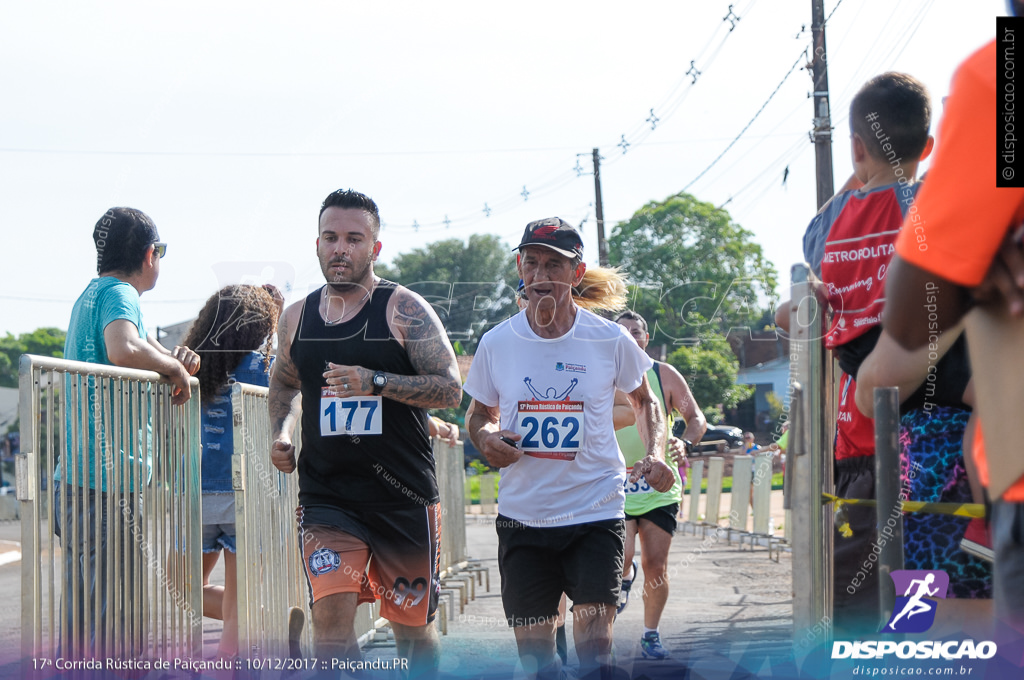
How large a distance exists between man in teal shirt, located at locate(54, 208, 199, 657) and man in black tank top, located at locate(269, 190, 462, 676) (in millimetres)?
684

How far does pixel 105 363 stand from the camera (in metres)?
5.45

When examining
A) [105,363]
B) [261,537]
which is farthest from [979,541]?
[261,537]

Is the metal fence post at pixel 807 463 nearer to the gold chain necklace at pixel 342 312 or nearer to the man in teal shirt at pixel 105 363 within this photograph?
the gold chain necklace at pixel 342 312

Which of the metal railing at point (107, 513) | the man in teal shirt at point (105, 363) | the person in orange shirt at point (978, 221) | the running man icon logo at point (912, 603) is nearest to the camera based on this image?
the person in orange shirt at point (978, 221)

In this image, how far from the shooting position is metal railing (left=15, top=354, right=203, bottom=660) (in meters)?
4.23

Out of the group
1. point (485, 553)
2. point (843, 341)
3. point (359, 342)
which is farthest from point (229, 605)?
point (485, 553)

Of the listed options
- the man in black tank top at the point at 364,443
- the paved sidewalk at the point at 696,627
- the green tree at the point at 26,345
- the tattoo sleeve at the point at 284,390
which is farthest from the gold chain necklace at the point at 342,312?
the green tree at the point at 26,345

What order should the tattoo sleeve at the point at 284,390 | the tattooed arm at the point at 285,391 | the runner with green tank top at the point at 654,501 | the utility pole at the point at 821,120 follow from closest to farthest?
1. the tattooed arm at the point at 285,391
2. the tattoo sleeve at the point at 284,390
3. the runner with green tank top at the point at 654,501
4. the utility pole at the point at 821,120

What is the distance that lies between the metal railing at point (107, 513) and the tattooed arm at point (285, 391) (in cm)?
49

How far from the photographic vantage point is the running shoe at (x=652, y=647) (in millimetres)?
7113

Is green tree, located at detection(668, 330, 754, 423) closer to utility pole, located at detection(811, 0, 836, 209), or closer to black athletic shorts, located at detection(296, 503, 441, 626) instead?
utility pole, located at detection(811, 0, 836, 209)

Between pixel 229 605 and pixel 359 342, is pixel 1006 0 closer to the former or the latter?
pixel 359 342

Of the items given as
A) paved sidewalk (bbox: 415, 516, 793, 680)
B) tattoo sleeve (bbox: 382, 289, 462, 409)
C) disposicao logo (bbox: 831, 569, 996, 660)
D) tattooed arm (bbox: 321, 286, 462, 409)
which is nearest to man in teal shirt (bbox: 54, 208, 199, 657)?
tattooed arm (bbox: 321, 286, 462, 409)

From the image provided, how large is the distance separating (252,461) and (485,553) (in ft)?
36.0
